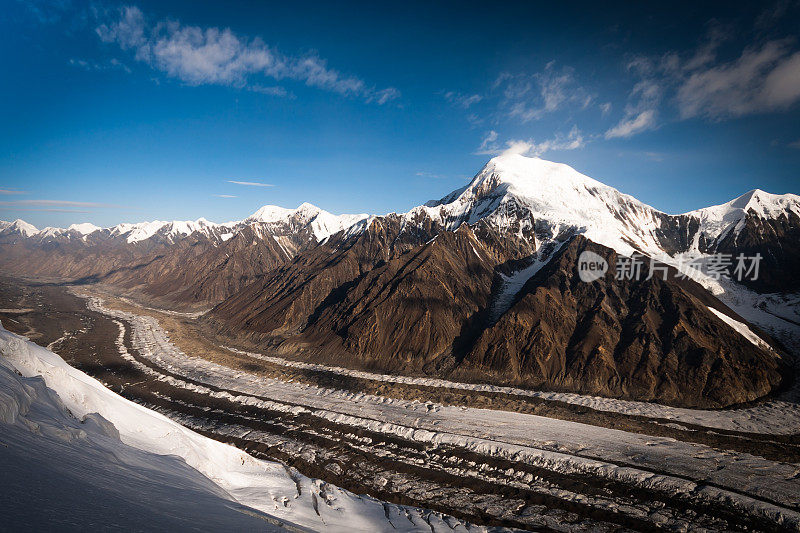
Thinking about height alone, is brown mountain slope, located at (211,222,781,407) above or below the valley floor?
above

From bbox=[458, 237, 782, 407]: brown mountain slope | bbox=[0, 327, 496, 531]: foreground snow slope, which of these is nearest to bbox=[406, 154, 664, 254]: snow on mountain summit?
bbox=[458, 237, 782, 407]: brown mountain slope

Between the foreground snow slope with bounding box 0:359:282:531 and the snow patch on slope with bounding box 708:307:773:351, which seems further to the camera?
the snow patch on slope with bounding box 708:307:773:351

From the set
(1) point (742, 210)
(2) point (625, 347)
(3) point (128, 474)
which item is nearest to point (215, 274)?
(2) point (625, 347)

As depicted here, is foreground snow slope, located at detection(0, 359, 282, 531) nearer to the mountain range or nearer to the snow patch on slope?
the mountain range

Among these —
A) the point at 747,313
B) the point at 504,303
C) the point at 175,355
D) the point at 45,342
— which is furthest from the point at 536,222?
the point at 45,342

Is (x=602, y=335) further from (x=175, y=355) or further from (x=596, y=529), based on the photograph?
(x=175, y=355)

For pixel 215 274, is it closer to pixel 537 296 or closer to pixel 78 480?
pixel 537 296
